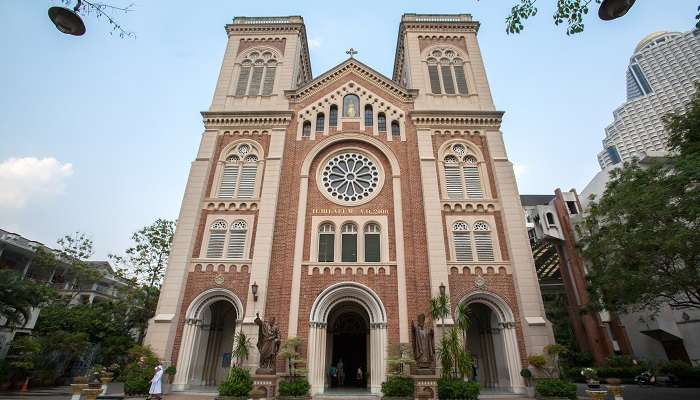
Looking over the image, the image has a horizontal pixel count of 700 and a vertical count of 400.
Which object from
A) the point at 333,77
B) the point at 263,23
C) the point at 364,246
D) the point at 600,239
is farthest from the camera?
the point at 263,23

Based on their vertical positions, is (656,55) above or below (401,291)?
above

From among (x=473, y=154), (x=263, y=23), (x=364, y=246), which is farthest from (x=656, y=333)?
(x=263, y=23)

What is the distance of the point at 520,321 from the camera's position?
16.7 m

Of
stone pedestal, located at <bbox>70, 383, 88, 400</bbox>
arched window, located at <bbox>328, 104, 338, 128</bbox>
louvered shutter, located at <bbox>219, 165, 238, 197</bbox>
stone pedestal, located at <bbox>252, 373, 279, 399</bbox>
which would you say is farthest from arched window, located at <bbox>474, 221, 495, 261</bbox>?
stone pedestal, located at <bbox>70, 383, 88, 400</bbox>

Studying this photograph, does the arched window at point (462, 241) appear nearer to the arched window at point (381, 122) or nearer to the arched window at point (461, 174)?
the arched window at point (461, 174)

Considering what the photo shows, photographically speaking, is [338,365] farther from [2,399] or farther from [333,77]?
[333,77]

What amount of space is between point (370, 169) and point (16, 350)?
2306 centimetres

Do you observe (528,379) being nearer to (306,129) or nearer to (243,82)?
(306,129)

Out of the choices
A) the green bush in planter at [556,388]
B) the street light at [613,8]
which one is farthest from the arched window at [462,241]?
the street light at [613,8]

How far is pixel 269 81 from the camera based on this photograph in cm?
2469

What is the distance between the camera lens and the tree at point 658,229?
38.5 feet

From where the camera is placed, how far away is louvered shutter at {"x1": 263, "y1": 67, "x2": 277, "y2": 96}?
2420 cm

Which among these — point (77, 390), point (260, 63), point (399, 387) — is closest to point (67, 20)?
point (77, 390)

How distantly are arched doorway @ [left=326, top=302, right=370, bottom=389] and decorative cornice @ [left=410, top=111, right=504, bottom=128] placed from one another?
11681 mm
